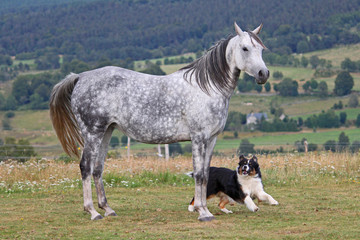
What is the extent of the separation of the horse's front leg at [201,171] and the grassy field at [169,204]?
240 mm

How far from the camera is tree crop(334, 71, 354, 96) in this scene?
120 metres

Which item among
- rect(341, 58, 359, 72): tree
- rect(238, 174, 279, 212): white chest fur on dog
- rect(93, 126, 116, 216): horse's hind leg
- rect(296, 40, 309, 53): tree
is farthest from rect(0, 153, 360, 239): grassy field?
rect(296, 40, 309, 53): tree

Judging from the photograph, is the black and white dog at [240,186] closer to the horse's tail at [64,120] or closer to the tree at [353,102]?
the horse's tail at [64,120]

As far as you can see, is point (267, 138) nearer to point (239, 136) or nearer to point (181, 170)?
point (239, 136)

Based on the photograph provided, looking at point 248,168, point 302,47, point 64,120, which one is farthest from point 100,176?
point 302,47

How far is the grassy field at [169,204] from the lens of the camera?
7.97 meters

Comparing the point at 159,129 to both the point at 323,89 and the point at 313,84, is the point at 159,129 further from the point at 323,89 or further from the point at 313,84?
the point at 313,84

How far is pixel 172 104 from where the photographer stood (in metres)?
9.22

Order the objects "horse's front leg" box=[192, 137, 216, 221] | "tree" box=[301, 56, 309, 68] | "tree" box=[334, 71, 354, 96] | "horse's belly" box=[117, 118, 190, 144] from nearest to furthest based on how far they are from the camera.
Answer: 1. "horse's front leg" box=[192, 137, 216, 221]
2. "horse's belly" box=[117, 118, 190, 144]
3. "tree" box=[334, 71, 354, 96]
4. "tree" box=[301, 56, 309, 68]

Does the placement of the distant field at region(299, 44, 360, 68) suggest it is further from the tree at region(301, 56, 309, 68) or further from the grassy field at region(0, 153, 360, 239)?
the grassy field at region(0, 153, 360, 239)

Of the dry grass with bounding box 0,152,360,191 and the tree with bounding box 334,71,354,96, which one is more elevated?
the dry grass with bounding box 0,152,360,191

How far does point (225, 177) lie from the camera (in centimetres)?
988

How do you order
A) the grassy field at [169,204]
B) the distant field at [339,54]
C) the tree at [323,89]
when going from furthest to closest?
the distant field at [339,54]
the tree at [323,89]
the grassy field at [169,204]

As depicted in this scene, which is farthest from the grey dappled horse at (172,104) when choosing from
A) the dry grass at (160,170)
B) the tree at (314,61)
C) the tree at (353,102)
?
the tree at (314,61)
